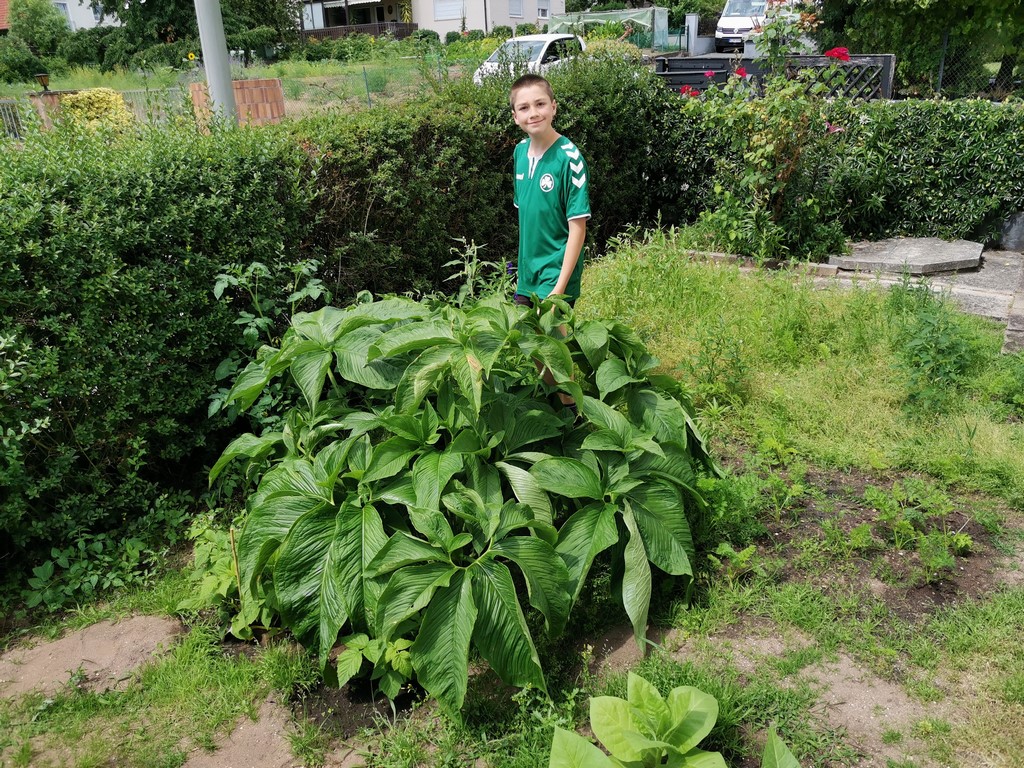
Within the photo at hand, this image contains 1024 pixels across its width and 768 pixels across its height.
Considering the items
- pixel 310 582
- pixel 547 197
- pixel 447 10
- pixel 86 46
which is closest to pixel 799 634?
pixel 310 582

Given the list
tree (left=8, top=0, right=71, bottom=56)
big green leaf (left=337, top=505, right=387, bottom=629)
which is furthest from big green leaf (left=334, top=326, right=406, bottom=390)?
tree (left=8, top=0, right=71, bottom=56)

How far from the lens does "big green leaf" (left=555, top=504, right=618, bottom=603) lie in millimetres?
2684

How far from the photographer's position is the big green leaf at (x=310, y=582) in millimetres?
2635

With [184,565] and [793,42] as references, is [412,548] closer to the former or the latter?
[184,565]

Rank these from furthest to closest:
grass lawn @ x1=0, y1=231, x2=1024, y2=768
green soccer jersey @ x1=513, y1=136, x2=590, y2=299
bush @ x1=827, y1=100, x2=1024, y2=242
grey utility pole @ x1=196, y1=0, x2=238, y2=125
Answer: bush @ x1=827, y1=100, x2=1024, y2=242 → grey utility pole @ x1=196, y1=0, x2=238, y2=125 → green soccer jersey @ x1=513, y1=136, x2=590, y2=299 → grass lawn @ x1=0, y1=231, x2=1024, y2=768

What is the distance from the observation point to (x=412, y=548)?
2.57 metres

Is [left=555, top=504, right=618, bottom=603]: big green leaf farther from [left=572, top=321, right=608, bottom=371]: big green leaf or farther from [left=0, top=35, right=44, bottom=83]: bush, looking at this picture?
[left=0, top=35, right=44, bottom=83]: bush

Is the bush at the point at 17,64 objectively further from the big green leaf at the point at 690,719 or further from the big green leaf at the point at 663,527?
the big green leaf at the point at 690,719

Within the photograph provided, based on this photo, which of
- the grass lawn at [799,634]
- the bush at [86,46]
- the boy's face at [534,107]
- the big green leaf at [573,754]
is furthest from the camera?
the bush at [86,46]

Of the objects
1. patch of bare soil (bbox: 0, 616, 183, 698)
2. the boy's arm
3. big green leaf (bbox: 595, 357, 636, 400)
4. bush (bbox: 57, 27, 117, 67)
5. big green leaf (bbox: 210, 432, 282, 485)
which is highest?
bush (bbox: 57, 27, 117, 67)

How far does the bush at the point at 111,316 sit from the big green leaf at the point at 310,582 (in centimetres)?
137

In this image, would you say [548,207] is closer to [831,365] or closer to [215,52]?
[831,365]

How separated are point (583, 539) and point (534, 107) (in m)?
2.08

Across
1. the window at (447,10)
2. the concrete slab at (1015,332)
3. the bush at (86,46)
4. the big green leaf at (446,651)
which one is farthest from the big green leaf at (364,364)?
the window at (447,10)
